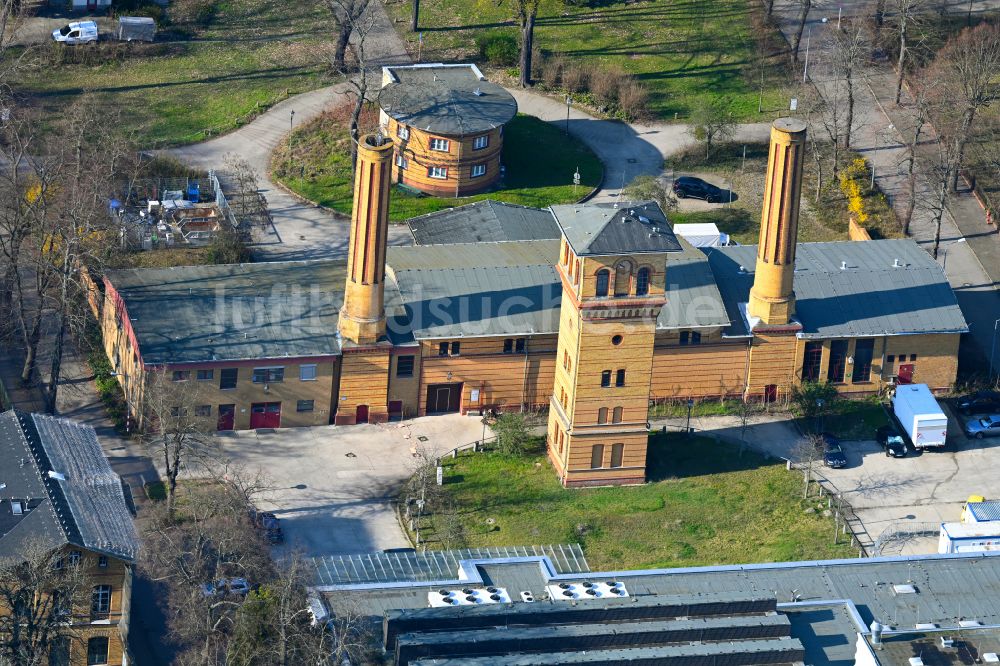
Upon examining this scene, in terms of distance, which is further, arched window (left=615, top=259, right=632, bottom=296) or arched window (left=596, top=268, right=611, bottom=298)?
arched window (left=596, top=268, right=611, bottom=298)

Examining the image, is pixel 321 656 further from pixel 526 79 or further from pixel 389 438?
pixel 526 79

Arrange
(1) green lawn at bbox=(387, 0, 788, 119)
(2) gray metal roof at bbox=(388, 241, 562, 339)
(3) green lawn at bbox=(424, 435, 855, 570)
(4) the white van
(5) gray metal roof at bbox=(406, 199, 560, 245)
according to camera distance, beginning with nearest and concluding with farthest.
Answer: (3) green lawn at bbox=(424, 435, 855, 570), (2) gray metal roof at bbox=(388, 241, 562, 339), (5) gray metal roof at bbox=(406, 199, 560, 245), (4) the white van, (1) green lawn at bbox=(387, 0, 788, 119)

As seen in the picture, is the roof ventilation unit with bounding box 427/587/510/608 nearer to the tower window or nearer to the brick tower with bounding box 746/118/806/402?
the tower window

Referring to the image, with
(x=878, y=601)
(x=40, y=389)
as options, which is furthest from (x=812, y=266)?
(x=40, y=389)

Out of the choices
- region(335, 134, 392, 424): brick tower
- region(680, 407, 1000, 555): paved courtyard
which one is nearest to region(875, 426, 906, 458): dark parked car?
region(680, 407, 1000, 555): paved courtyard

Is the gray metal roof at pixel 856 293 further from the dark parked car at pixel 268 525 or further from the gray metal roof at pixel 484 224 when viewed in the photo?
the dark parked car at pixel 268 525

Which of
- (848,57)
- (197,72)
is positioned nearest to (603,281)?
(848,57)
